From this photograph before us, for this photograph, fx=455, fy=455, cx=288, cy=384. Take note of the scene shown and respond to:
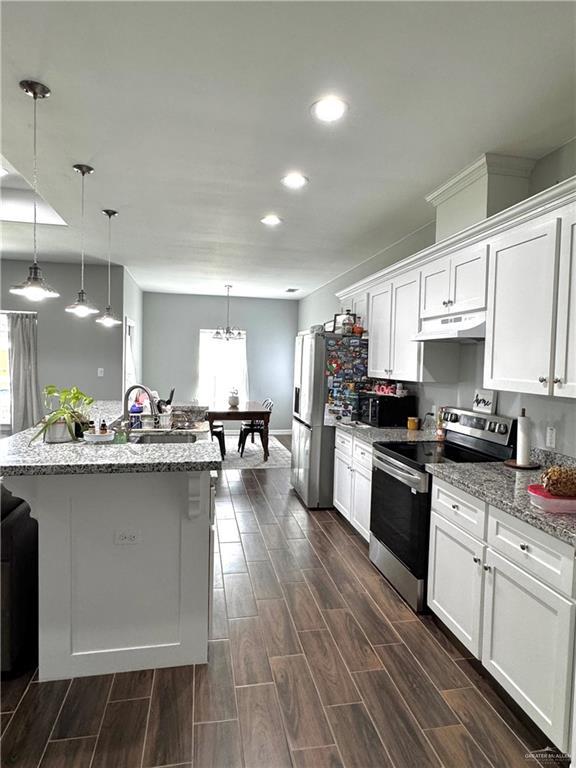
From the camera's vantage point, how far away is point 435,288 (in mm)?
3162

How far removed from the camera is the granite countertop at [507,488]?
1.65 metres

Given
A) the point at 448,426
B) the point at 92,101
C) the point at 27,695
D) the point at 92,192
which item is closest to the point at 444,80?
the point at 92,101

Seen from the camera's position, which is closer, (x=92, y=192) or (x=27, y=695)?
(x=27, y=695)

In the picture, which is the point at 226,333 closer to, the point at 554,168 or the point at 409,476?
the point at 409,476

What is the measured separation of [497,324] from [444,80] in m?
1.20

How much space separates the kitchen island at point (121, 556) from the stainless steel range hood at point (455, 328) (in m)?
1.65

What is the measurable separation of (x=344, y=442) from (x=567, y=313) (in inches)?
93.9

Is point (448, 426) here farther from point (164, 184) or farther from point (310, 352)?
point (164, 184)

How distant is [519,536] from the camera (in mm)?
1819

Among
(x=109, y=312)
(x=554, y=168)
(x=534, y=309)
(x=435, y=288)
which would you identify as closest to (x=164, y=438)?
(x=109, y=312)

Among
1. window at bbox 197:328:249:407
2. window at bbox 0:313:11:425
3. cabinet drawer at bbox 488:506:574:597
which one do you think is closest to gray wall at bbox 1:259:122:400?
window at bbox 0:313:11:425

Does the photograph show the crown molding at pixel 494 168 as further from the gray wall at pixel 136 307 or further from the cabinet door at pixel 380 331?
the gray wall at pixel 136 307

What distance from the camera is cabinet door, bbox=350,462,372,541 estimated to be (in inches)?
138

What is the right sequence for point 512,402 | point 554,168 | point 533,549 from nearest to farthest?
point 533,549 → point 554,168 → point 512,402
